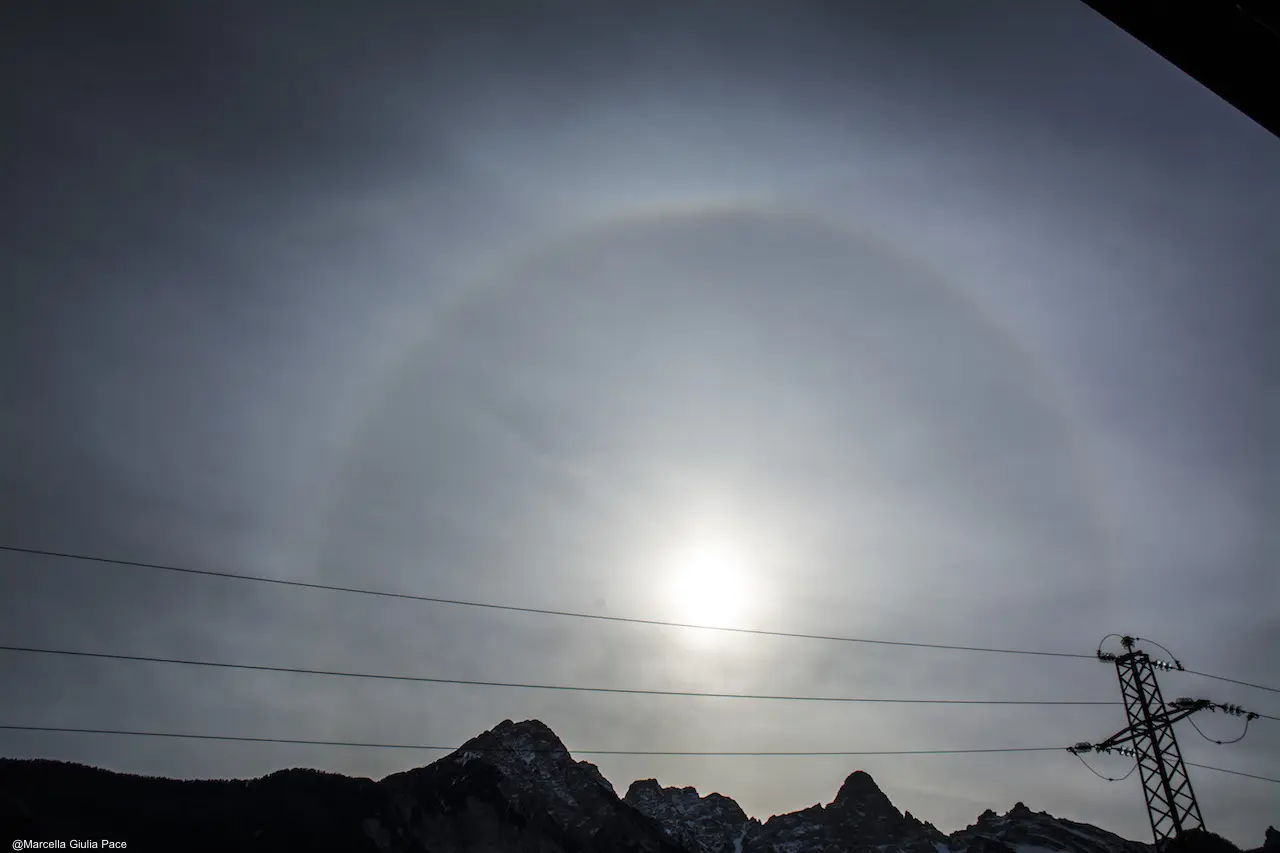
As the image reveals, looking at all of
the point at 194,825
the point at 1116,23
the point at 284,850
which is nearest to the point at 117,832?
the point at 194,825

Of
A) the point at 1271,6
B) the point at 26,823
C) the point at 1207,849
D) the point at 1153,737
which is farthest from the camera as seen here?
the point at 26,823

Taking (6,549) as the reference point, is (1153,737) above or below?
below

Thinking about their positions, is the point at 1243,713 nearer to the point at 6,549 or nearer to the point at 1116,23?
the point at 1116,23

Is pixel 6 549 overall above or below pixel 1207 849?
above

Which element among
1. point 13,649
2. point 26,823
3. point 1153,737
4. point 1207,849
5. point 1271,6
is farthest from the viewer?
point 26,823

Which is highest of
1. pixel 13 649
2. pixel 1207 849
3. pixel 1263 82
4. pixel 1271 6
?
pixel 13 649

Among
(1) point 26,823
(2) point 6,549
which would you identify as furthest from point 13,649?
(1) point 26,823

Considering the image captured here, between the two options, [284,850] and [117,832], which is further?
[284,850]

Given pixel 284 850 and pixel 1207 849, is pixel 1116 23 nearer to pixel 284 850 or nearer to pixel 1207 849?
pixel 1207 849

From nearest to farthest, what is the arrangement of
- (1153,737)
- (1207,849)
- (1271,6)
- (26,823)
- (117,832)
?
1. (1271,6)
2. (1207,849)
3. (1153,737)
4. (26,823)
5. (117,832)
